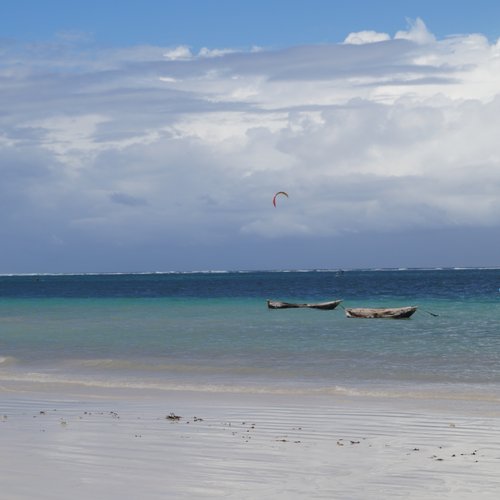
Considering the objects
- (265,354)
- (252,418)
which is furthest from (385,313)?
(252,418)

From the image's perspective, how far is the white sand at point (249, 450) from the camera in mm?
8516

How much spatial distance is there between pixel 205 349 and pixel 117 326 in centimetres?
1353

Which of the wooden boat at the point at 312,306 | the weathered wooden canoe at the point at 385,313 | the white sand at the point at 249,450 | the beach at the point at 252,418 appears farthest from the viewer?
the wooden boat at the point at 312,306

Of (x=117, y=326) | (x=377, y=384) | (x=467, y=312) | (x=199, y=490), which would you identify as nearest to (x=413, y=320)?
(x=467, y=312)

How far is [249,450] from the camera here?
34.3 ft

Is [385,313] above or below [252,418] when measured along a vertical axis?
above

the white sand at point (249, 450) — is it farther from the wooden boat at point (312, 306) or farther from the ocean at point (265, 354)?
the wooden boat at point (312, 306)

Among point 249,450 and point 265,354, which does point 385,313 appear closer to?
point 265,354

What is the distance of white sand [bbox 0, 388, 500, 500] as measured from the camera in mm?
8516

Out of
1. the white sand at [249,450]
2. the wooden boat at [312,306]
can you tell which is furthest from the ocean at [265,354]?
the wooden boat at [312,306]

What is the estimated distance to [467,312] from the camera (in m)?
47.0

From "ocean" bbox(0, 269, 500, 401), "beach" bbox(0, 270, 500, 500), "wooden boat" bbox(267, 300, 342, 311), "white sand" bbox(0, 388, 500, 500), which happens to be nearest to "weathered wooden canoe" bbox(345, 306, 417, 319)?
"ocean" bbox(0, 269, 500, 401)

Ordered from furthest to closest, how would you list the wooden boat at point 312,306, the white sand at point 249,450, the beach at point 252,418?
the wooden boat at point 312,306 < the beach at point 252,418 < the white sand at point 249,450

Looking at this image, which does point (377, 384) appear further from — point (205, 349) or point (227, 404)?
point (205, 349)
